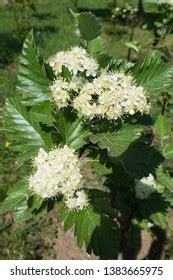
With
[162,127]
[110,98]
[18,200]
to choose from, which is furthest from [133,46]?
[18,200]

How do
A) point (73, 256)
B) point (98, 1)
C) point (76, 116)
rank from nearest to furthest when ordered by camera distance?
point (76, 116)
point (73, 256)
point (98, 1)

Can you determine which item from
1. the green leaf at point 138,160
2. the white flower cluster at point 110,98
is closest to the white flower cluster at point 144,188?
the green leaf at point 138,160

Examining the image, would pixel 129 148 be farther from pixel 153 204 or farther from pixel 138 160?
pixel 153 204

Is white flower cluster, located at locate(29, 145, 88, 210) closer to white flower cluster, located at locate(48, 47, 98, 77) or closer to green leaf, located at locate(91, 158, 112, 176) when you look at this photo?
green leaf, located at locate(91, 158, 112, 176)

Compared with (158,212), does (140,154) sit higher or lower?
higher

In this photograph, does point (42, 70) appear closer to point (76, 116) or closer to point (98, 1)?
point (76, 116)

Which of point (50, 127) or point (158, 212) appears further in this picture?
point (158, 212)
